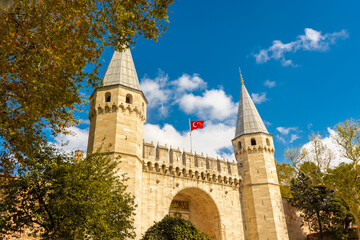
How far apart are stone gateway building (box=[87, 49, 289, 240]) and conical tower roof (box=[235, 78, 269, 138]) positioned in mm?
106

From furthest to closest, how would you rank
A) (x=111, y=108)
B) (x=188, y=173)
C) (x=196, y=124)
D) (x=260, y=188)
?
1. (x=196, y=124)
2. (x=260, y=188)
3. (x=188, y=173)
4. (x=111, y=108)

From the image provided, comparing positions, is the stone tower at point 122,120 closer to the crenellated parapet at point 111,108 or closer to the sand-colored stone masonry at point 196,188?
the crenellated parapet at point 111,108

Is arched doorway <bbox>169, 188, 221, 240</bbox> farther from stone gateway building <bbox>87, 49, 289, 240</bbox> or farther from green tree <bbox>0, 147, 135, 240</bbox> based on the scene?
green tree <bbox>0, 147, 135, 240</bbox>

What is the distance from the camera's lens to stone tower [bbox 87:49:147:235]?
17.2 metres

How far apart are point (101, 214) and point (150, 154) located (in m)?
8.69

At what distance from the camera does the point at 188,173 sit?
21.2 m

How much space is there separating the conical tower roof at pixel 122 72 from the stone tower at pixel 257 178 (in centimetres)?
1133

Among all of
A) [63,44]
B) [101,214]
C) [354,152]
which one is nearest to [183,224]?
[101,214]

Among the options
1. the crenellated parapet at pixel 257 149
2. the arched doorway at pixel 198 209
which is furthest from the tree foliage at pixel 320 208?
the arched doorway at pixel 198 209

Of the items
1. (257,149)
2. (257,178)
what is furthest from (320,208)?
(257,149)

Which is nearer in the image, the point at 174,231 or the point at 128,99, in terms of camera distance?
the point at 174,231

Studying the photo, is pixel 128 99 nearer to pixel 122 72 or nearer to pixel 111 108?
pixel 111 108

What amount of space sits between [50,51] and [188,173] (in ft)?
49.7

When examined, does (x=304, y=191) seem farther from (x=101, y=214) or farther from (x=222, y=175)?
(x=101, y=214)
